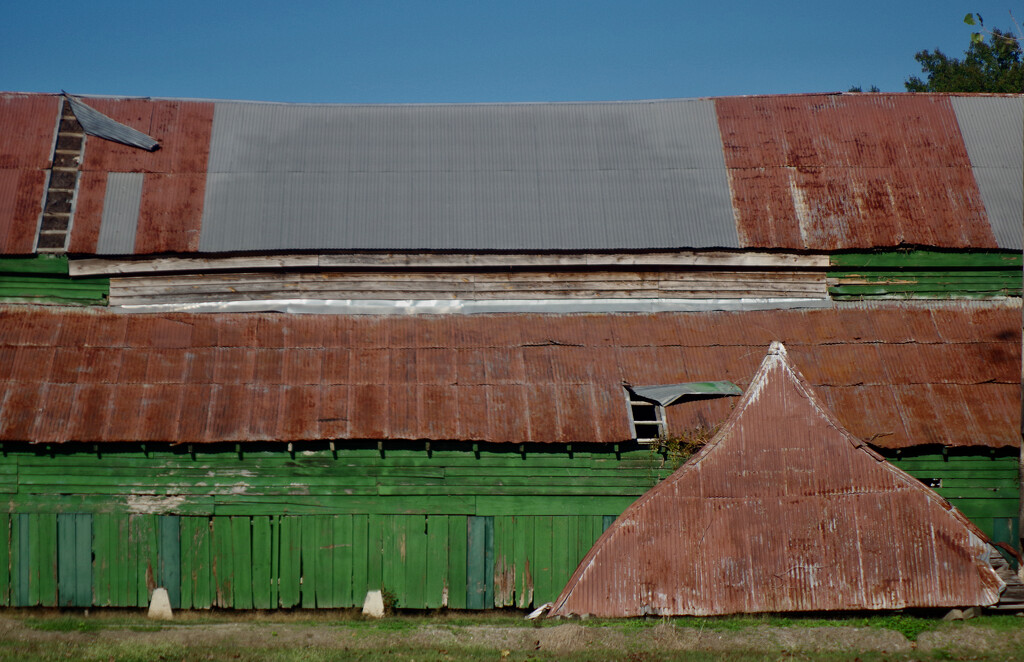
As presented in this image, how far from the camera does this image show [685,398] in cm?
1552

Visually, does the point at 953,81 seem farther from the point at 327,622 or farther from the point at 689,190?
the point at 327,622

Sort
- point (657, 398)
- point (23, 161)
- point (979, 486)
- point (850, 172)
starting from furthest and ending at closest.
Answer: point (850, 172)
point (23, 161)
point (979, 486)
point (657, 398)

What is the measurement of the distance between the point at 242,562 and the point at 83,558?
2482 millimetres

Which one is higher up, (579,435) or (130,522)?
(579,435)

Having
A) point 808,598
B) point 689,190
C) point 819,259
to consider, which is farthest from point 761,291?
point 808,598

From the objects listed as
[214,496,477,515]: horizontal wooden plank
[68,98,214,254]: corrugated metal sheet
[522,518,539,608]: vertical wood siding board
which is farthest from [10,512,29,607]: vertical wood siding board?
[522,518,539,608]: vertical wood siding board

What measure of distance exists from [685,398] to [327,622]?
6600 mm

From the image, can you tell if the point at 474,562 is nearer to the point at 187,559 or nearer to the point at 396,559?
the point at 396,559

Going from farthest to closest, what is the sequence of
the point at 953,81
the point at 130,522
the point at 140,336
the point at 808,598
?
the point at 953,81 → the point at 140,336 → the point at 130,522 → the point at 808,598

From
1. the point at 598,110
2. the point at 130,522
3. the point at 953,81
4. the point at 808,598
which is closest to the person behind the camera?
the point at 808,598

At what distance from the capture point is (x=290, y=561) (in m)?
15.0

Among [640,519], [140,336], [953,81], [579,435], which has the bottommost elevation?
[640,519]

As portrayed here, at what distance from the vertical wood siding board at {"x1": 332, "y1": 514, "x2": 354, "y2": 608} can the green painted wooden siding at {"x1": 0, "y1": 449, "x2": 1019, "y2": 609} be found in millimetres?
16

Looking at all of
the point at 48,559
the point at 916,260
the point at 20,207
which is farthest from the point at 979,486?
the point at 20,207
